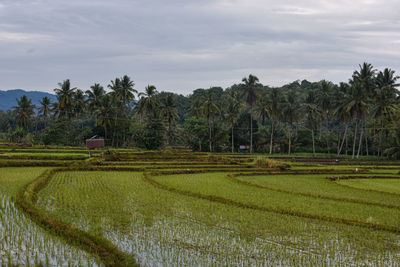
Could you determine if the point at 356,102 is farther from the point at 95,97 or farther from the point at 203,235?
the point at 203,235

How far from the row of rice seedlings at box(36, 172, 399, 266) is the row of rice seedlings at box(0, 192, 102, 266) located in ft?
2.93

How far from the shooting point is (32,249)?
7.25 m

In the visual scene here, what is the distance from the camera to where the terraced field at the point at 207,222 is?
7.20 m

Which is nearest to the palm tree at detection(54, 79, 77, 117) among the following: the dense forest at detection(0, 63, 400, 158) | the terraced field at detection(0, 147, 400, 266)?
the dense forest at detection(0, 63, 400, 158)

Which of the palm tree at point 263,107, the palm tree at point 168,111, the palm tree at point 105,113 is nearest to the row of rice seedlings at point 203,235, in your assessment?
the palm tree at point 105,113

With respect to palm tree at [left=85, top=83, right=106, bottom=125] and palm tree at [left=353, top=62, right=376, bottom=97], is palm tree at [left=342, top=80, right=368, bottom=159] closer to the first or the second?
palm tree at [left=353, top=62, right=376, bottom=97]

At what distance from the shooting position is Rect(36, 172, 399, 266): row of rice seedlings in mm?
7145

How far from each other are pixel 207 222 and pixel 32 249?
4.34m

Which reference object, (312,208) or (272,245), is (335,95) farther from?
(272,245)

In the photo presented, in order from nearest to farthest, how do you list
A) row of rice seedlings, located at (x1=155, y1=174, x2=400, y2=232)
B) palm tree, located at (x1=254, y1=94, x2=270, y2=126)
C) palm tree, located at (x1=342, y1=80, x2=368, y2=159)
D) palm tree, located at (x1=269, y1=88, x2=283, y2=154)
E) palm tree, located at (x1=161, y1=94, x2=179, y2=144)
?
row of rice seedlings, located at (x1=155, y1=174, x2=400, y2=232)
palm tree, located at (x1=342, y1=80, x2=368, y2=159)
palm tree, located at (x1=161, y1=94, x2=179, y2=144)
palm tree, located at (x1=254, y1=94, x2=270, y2=126)
palm tree, located at (x1=269, y1=88, x2=283, y2=154)

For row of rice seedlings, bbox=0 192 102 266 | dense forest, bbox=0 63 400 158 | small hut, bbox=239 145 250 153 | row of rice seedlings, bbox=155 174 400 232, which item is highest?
dense forest, bbox=0 63 400 158

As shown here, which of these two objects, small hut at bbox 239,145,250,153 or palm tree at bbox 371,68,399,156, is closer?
palm tree at bbox 371,68,399,156

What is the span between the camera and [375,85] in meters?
50.0

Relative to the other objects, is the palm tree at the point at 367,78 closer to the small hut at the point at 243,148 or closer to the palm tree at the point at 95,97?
the small hut at the point at 243,148
